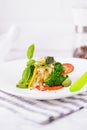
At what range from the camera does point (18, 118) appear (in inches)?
31.0

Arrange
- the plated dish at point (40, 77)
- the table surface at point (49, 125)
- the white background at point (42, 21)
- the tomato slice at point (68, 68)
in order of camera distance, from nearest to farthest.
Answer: the table surface at point (49, 125) → the plated dish at point (40, 77) → the tomato slice at point (68, 68) → the white background at point (42, 21)

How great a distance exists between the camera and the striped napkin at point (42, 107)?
2.53ft

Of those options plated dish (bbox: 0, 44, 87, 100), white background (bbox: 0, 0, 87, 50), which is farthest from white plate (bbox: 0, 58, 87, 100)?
white background (bbox: 0, 0, 87, 50)

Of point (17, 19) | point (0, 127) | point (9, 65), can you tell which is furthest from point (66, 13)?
point (0, 127)

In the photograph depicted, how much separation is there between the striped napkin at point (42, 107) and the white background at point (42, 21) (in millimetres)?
801

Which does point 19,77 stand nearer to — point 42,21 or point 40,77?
A: point 40,77

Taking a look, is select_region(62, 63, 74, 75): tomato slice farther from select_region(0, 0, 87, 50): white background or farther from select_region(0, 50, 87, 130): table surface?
select_region(0, 0, 87, 50): white background

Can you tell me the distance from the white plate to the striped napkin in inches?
0.8

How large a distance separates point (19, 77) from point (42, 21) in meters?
0.76

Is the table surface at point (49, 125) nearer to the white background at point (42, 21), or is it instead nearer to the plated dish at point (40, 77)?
the plated dish at point (40, 77)

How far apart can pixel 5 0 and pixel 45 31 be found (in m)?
0.24

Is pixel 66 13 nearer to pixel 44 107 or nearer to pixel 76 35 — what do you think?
pixel 76 35

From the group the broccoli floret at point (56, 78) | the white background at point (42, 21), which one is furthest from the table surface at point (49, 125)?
the white background at point (42, 21)

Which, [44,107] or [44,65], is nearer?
[44,107]
